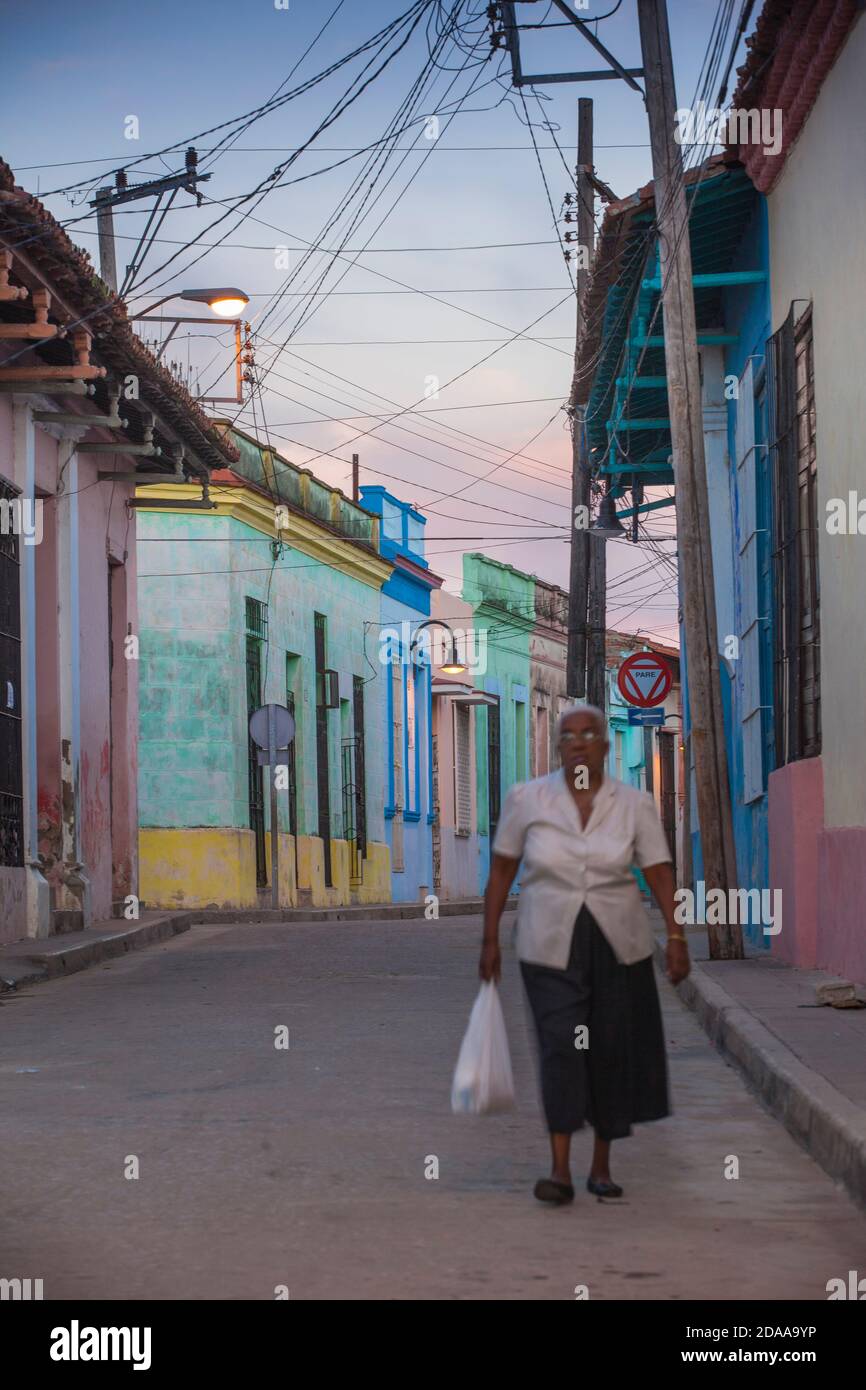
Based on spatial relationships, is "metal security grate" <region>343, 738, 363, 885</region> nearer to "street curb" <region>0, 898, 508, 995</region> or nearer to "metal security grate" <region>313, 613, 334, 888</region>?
"metal security grate" <region>313, 613, 334, 888</region>

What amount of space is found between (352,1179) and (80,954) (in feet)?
33.3

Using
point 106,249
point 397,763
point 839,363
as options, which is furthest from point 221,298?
point 397,763

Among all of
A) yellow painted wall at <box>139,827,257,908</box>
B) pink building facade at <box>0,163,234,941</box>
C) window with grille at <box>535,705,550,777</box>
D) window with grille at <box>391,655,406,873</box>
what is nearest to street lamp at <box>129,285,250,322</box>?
pink building facade at <box>0,163,234,941</box>

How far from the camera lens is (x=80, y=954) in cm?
1678

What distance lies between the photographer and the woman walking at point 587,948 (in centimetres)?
646

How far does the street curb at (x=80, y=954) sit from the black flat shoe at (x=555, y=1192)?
8604 mm

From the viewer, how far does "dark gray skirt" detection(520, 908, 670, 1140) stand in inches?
254

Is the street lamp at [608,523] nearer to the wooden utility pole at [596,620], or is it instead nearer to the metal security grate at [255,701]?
the wooden utility pole at [596,620]

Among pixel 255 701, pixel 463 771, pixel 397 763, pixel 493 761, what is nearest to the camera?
pixel 255 701

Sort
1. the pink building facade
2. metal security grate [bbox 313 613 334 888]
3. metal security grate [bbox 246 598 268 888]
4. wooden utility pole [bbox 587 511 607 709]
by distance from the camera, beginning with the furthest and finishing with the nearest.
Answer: metal security grate [bbox 313 613 334 888] < metal security grate [bbox 246 598 268 888] < wooden utility pole [bbox 587 511 607 709] < the pink building facade

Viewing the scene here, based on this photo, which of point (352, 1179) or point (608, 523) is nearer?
point (352, 1179)

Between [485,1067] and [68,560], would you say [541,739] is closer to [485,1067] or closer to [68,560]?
[68,560]

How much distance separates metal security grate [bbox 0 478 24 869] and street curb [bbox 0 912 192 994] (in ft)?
3.26
